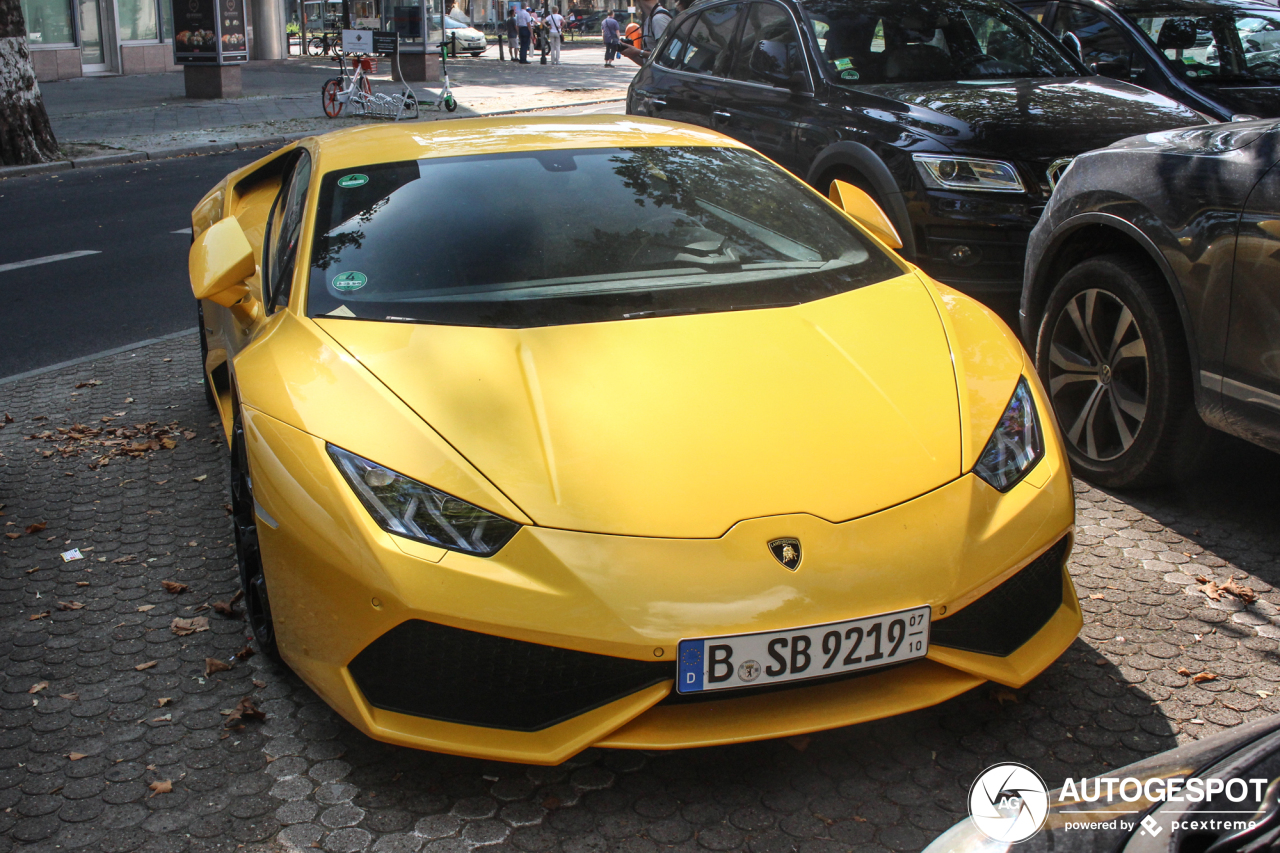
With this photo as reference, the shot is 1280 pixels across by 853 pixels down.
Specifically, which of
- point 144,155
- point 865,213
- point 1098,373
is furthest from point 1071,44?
point 144,155

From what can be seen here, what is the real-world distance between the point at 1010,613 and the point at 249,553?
1.96 meters

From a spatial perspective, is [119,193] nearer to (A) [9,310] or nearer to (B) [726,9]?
(A) [9,310]

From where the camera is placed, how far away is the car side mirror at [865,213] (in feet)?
12.8

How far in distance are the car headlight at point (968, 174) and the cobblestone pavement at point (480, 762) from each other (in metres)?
2.31

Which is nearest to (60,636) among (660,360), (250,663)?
(250,663)

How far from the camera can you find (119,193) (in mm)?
12102

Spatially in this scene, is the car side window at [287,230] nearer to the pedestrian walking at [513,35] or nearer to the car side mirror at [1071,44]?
the car side mirror at [1071,44]

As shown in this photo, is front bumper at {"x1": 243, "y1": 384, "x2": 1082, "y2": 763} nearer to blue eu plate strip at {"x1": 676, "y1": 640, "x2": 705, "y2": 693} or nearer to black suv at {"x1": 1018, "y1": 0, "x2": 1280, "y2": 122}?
blue eu plate strip at {"x1": 676, "y1": 640, "x2": 705, "y2": 693}

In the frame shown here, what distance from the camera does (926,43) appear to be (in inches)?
275

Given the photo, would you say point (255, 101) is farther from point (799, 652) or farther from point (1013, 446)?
point (799, 652)

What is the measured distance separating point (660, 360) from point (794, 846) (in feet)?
3.85

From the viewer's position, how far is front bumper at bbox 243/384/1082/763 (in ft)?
7.60

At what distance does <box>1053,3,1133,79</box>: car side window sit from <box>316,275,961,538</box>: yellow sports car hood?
18.3ft

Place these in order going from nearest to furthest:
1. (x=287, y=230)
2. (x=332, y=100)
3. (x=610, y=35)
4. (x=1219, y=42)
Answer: (x=287, y=230)
(x=1219, y=42)
(x=332, y=100)
(x=610, y=35)
